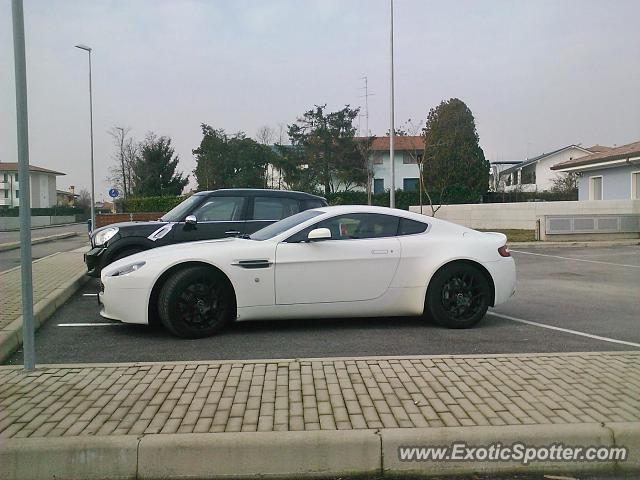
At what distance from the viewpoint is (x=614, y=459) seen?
3461mm

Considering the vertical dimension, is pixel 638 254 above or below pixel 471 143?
below

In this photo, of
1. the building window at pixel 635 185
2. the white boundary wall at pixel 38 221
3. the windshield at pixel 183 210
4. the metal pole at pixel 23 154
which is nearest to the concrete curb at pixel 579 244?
the building window at pixel 635 185

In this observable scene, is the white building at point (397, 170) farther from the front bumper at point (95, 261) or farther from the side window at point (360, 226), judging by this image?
the side window at point (360, 226)

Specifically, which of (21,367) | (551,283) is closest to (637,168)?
(551,283)

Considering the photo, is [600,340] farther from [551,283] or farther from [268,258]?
[551,283]

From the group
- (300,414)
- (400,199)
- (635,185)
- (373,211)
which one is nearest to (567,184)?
(400,199)

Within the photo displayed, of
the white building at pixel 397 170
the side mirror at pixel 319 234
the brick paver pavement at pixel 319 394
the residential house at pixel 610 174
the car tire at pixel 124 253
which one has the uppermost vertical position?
the white building at pixel 397 170

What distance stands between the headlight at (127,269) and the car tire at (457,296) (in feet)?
10.1

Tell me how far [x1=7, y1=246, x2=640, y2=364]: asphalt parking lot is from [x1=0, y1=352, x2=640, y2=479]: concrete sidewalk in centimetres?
64

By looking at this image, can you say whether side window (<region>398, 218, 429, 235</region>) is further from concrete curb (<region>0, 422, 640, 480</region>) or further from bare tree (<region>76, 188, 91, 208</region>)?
bare tree (<region>76, 188, 91, 208</region>)

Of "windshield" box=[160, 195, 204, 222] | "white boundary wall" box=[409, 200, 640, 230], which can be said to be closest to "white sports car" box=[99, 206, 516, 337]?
"windshield" box=[160, 195, 204, 222]

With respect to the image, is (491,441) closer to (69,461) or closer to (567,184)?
(69,461)

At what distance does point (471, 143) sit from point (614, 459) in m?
41.8

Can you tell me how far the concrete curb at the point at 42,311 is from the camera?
5.54 meters
